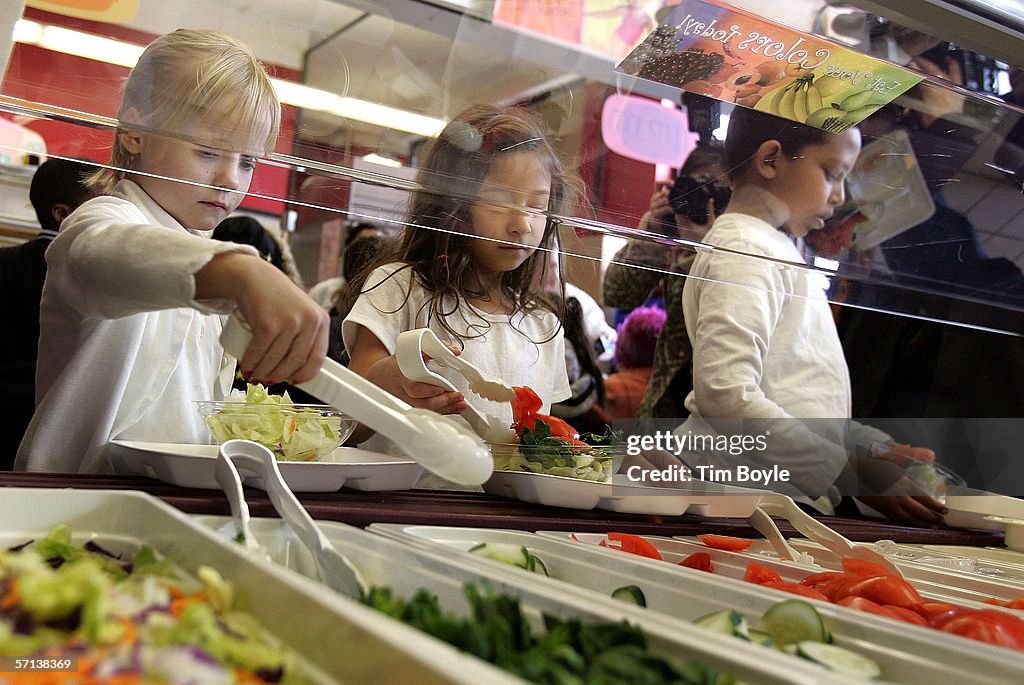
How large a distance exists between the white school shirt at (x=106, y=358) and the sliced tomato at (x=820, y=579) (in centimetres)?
81

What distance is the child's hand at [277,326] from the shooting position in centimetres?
82

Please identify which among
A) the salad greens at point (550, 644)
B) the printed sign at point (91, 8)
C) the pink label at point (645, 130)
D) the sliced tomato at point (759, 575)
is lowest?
the sliced tomato at point (759, 575)

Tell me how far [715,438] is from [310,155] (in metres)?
1.38

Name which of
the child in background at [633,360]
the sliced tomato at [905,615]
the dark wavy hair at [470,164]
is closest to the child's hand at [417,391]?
the dark wavy hair at [470,164]

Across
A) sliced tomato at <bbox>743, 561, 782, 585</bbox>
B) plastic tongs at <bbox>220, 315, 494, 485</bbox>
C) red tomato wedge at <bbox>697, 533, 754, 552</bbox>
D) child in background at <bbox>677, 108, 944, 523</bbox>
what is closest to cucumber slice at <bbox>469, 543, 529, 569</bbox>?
plastic tongs at <bbox>220, 315, 494, 485</bbox>

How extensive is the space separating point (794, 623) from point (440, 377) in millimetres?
720

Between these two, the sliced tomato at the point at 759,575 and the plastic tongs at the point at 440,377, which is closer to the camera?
the sliced tomato at the point at 759,575

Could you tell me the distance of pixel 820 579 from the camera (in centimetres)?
92

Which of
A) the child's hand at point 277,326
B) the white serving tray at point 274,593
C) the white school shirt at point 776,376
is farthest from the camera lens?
the white school shirt at point 776,376

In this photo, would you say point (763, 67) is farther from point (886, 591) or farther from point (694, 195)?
point (886, 591)

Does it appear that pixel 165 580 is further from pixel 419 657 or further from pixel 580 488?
pixel 580 488

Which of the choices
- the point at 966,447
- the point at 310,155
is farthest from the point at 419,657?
the point at 966,447

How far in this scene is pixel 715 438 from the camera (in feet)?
6.84

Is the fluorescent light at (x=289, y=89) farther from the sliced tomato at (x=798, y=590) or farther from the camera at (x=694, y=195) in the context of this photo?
the sliced tomato at (x=798, y=590)
